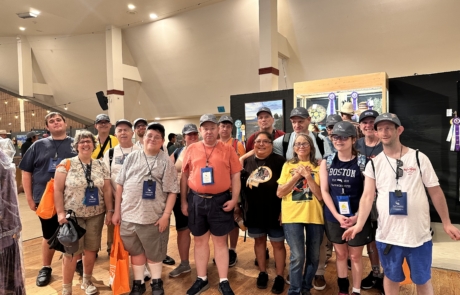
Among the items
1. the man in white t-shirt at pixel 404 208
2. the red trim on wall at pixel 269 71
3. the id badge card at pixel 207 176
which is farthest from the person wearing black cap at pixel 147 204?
the red trim on wall at pixel 269 71

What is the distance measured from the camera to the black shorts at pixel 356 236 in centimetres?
207

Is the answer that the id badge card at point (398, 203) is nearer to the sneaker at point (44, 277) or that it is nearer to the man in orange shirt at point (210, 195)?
the man in orange shirt at point (210, 195)

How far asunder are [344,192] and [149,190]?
4.92 ft

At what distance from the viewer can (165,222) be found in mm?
2359

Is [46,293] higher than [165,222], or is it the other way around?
[165,222]

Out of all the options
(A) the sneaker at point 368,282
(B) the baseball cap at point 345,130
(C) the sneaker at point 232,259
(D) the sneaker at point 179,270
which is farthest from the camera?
(C) the sneaker at point 232,259

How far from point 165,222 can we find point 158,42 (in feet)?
30.5

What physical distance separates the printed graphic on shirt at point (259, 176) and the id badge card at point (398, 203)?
96 centimetres

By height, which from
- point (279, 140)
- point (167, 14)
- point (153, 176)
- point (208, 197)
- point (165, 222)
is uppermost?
point (167, 14)

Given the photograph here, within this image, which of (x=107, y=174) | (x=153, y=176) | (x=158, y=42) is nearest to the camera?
(x=153, y=176)

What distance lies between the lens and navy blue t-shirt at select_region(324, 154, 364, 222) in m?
2.08

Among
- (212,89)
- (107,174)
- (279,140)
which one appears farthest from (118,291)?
(212,89)

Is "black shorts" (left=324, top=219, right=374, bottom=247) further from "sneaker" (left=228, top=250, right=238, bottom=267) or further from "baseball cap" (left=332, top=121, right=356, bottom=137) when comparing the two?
"sneaker" (left=228, top=250, right=238, bottom=267)

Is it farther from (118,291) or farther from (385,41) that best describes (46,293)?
(385,41)
